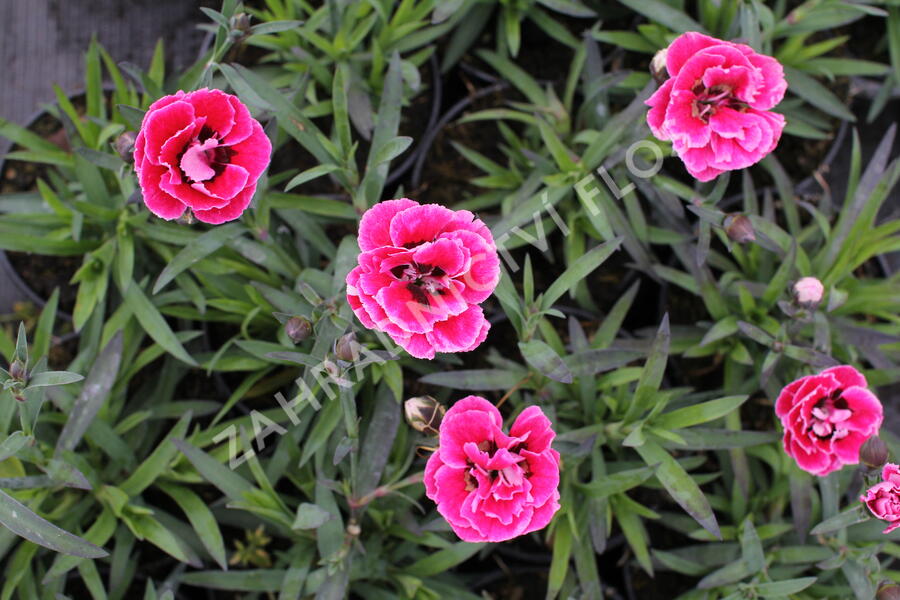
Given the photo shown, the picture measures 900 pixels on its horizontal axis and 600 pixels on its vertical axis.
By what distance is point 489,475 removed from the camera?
1.28 metres

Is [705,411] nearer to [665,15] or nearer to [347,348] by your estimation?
[347,348]

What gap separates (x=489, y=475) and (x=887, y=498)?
2.34ft

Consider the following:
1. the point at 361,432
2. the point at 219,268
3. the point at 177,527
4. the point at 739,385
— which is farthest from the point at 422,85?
the point at 177,527

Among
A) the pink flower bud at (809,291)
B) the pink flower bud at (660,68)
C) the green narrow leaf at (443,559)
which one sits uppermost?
the pink flower bud at (660,68)

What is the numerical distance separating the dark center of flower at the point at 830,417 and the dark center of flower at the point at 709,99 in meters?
0.63

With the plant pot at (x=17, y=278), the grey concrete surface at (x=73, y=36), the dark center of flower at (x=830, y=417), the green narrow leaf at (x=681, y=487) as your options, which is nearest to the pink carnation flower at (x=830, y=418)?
the dark center of flower at (x=830, y=417)

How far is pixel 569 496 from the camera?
1716 millimetres

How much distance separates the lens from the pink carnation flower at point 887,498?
133 cm

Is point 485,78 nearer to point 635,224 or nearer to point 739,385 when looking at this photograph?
point 635,224

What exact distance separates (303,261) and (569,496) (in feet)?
2.84

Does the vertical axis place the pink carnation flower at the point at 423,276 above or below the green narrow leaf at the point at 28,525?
above

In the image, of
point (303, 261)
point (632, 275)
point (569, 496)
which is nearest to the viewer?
point (569, 496)

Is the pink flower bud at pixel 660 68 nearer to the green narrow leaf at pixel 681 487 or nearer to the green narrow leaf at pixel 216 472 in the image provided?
the green narrow leaf at pixel 681 487

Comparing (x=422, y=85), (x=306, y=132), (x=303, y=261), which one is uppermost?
(x=306, y=132)
